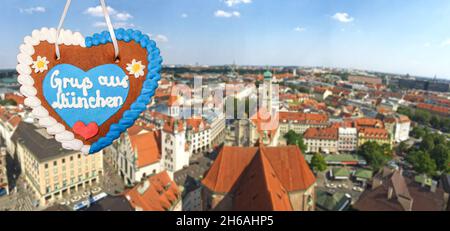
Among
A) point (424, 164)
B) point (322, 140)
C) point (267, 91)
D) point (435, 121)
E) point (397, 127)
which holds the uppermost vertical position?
point (267, 91)

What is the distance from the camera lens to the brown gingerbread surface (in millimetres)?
1321

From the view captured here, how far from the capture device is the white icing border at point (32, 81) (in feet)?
4.26

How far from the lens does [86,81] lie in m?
1.35

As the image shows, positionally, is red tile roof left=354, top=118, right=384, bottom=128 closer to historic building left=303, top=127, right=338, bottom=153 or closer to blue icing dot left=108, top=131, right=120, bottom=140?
historic building left=303, top=127, right=338, bottom=153

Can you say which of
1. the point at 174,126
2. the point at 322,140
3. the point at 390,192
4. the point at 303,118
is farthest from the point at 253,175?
the point at 303,118

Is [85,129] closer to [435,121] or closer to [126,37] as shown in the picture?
[126,37]

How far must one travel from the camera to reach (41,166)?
1231cm

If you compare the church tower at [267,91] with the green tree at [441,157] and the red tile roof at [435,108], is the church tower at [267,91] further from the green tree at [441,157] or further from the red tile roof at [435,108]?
the red tile roof at [435,108]

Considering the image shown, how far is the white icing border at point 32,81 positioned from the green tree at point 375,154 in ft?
66.2

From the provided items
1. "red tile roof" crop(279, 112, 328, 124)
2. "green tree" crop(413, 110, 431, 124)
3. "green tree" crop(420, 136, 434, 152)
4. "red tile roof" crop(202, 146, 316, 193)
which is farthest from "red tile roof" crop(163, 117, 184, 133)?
"green tree" crop(413, 110, 431, 124)

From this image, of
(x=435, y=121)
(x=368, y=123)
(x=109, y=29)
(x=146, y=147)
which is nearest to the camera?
→ (x=109, y=29)

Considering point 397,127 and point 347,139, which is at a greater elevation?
point 397,127

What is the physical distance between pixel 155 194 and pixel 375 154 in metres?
15.3
